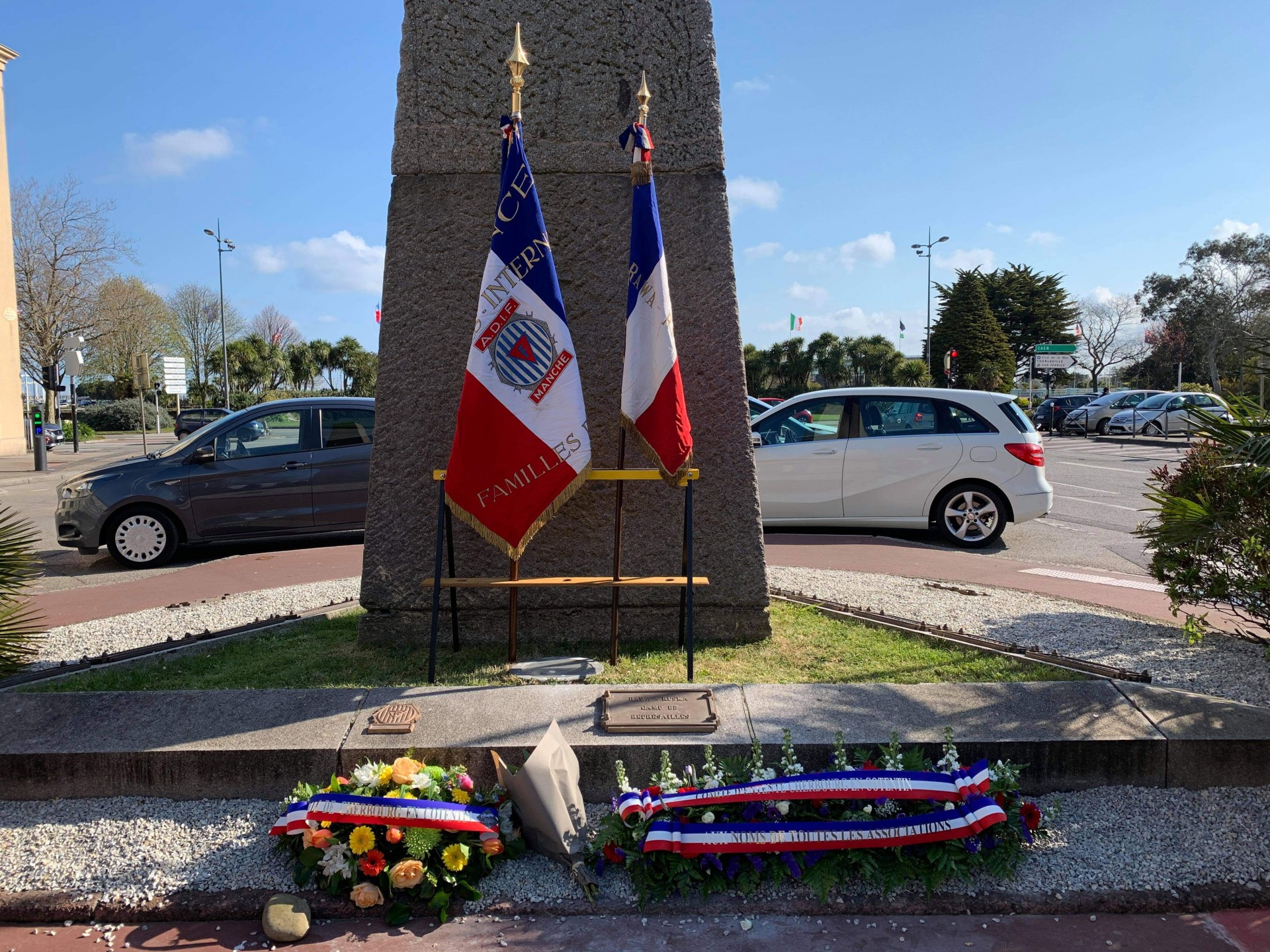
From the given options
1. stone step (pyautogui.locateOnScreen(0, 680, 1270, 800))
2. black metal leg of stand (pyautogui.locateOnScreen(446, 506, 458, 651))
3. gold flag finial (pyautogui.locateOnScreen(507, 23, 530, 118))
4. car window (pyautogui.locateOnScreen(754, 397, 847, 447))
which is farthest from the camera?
car window (pyautogui.locateOnScreen(754, 397, 847, 447))

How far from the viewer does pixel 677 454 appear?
4609 mm

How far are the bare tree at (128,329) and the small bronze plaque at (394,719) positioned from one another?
168ft

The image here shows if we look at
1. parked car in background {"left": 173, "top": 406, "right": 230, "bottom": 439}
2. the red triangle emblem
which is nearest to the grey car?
the red triangle emblem

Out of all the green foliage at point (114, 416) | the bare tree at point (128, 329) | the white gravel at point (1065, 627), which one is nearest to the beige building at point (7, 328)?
the green foliage at point (114, 416)

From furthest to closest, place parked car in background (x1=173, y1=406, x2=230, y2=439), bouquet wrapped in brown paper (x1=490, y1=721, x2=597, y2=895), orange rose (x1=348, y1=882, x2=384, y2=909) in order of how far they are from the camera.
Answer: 1. parked car in background (x1=173, y1=406, x2=230, y2=439)
2. bouquet wrapped in brown paper (x1=490, y1=721, x2=597, y2=895)
3. orange rose (x1=348, y1=882, x2=384, y2=909)

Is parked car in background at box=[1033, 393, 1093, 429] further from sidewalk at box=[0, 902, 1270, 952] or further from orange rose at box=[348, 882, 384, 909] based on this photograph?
orange rose at box=[348, 882, 384, 909]

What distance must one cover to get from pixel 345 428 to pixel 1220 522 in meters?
8.20

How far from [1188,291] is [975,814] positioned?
212 ft

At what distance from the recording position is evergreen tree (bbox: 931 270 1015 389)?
57125mm

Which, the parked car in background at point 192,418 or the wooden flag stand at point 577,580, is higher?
the parked car in background at point 192,418

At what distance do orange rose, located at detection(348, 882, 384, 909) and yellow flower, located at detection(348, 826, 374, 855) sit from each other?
105 mm

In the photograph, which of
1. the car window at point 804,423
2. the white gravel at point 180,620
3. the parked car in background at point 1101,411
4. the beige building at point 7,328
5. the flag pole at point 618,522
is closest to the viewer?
the flag pole at point 618,522

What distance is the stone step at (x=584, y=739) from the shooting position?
347 centimetres

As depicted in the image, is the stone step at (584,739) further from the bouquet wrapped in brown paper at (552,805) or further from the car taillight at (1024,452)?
the car taillight at (1024,452)
